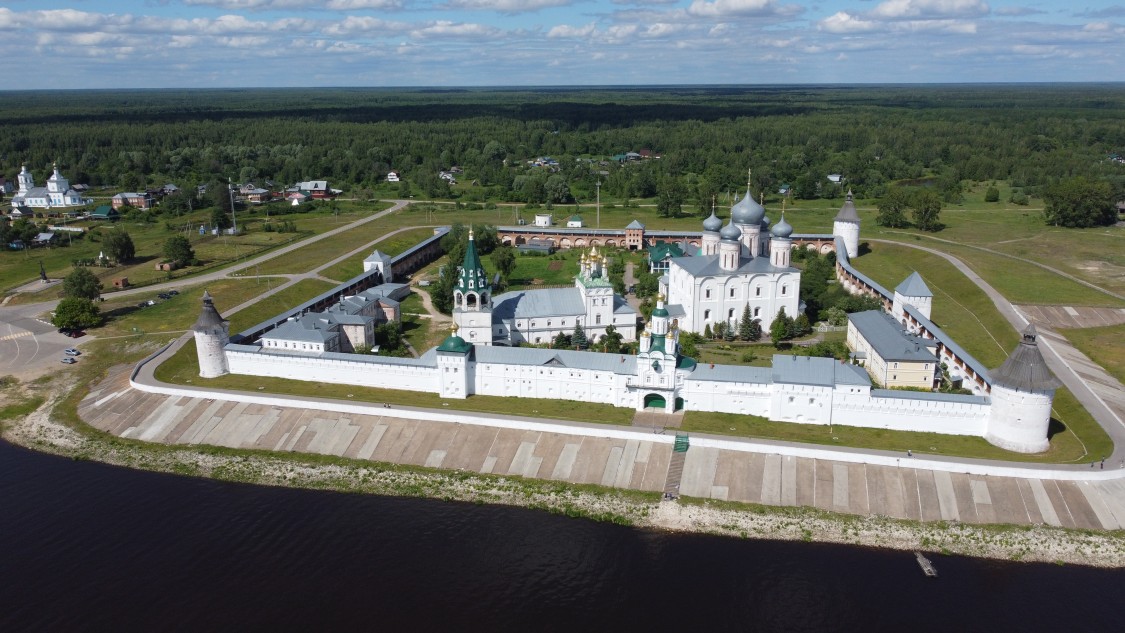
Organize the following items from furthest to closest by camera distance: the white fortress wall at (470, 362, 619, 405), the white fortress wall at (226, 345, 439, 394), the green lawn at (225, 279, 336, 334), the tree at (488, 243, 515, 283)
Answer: the tree at (488, 243, 515, 283) → the green lawn at (225, 279, 336, 334) → the white fortress wall at (226, 345, 439, 394) → the white fortress wall at (470, 362, 619, 405)

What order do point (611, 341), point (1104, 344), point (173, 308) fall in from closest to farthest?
point (1104, 344) → point (611, 341) → point (173, 308)

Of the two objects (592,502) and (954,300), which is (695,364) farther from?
(954,300)

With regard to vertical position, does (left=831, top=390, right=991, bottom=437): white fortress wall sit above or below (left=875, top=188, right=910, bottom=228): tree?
below

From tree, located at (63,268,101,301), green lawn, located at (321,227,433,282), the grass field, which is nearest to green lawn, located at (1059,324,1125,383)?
green lawn, located at (321,227,433,282)

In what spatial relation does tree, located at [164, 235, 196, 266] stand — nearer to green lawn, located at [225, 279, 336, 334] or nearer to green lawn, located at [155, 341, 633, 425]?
green lawn, located at [225, 279, 336, 334]

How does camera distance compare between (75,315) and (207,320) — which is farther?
(75,315)

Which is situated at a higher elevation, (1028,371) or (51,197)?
(51,197)

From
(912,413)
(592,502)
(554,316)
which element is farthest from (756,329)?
(592,502)

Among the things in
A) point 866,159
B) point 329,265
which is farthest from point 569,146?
point 329,265
